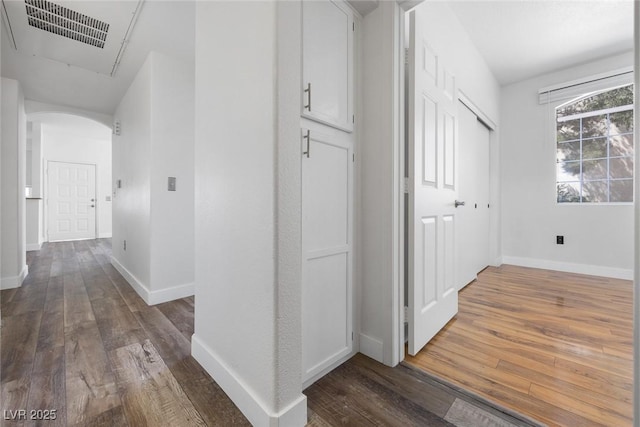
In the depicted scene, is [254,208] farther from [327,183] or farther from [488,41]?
[488,41]

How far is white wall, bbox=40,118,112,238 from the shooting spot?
6.23 metres

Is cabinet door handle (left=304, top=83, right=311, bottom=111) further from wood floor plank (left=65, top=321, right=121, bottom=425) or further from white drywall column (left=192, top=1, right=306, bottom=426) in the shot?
wood floor plank (left=65, top=321, right=121, bottom=425)

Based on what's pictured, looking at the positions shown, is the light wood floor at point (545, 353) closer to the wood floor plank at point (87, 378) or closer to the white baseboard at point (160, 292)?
the wood floor plank at point (87, 378)

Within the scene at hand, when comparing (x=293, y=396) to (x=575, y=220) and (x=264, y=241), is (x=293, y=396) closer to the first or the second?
(x=264, y=241)

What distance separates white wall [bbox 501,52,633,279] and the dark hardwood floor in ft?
11.8

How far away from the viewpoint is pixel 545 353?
1.66m

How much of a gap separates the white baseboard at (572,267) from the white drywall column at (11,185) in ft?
21.3

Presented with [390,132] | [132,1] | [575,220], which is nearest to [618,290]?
[575,220]

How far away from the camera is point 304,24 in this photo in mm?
1295

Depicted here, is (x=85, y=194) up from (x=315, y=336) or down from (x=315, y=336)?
up

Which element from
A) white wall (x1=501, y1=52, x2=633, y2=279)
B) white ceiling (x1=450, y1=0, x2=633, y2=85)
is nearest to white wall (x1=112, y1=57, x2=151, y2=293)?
white ceiling (x1=450, y1=0, x2=633, y2=85)

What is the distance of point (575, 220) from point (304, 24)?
4.33 metres

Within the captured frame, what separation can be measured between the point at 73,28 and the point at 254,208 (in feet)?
8.28

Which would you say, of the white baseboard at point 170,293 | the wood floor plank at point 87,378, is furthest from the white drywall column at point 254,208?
the white baseboard at point 170,293
